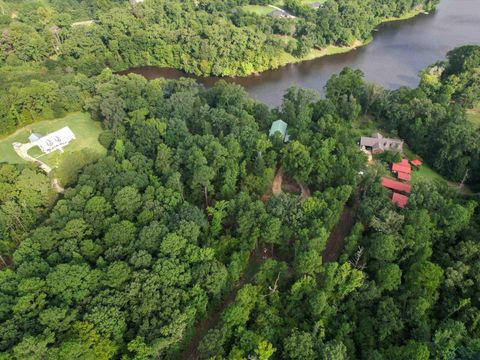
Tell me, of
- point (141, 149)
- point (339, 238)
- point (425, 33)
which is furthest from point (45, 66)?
point (425, 33)

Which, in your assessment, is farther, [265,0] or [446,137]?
[265,0]

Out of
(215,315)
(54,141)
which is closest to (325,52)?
(54,141)

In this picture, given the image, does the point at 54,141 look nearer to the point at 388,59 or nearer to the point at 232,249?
the point at 232,249

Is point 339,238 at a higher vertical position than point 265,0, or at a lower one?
lower

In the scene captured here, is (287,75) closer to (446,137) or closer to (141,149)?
(446,137)

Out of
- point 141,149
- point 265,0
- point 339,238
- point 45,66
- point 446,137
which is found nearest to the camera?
point 339,238

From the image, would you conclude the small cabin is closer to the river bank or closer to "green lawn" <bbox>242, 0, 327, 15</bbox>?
"green lawn" <bbox>242, 0, 327, 15</bbox>

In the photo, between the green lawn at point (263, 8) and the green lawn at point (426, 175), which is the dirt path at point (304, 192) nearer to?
the green lawn at point (426, 175)

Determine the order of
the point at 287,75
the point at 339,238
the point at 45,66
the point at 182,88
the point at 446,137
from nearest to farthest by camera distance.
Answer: the point at 339,238 < the point at 446,137 < the point at 182,88 < the point at 45,66 < the point at 287,75
